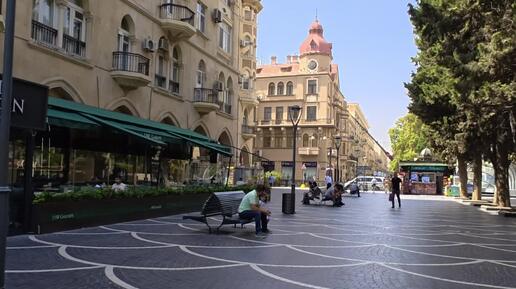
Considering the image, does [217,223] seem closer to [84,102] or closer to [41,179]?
[41,179]

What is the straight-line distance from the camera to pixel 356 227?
16703 mm

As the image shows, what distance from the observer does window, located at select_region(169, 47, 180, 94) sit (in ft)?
101

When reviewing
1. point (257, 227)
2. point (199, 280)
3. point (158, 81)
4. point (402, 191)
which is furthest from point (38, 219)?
point (402, 191)

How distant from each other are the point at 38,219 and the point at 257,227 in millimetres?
5206

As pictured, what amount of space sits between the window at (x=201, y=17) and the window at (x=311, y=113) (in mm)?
49734

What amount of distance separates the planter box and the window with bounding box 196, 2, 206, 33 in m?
16.6

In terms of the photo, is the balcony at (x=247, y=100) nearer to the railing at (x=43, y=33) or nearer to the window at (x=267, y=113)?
the window at (x=267, y=113)

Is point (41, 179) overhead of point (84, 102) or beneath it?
beneath

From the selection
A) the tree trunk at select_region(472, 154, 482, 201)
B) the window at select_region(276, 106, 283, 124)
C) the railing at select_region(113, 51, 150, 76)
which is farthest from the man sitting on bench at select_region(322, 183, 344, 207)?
the window at select_region(276, 106, 283, 124)

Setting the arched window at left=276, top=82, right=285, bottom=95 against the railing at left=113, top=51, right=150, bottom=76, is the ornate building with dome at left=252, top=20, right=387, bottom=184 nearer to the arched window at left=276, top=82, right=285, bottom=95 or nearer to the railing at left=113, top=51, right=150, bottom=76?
the arched window at left=276, top=82, right=285, bottom=95

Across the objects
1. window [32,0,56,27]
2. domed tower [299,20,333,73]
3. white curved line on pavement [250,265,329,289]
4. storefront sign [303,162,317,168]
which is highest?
domed tower [299,20,333,73]

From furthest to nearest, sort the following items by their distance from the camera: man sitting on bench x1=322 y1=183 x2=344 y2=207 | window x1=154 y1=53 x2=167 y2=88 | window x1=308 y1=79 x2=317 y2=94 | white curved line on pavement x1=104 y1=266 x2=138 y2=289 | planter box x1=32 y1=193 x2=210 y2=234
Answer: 1. window x1=308 y1=79 x2=317 y2=94
2. window x1=154 y1=53 x2=167 y2=88
3. man sitting on bench x1=322 y1=183 x2=344 y2=207
4. planter box x1=32 y1=193 x2=210 y2=234
5. white curved line on pavement x1=104 y1=266 x2=138 y2=289

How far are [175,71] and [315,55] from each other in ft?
184

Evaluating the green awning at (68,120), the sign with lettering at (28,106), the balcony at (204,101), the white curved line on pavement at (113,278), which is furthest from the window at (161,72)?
the sign with lettering at (28,106)
